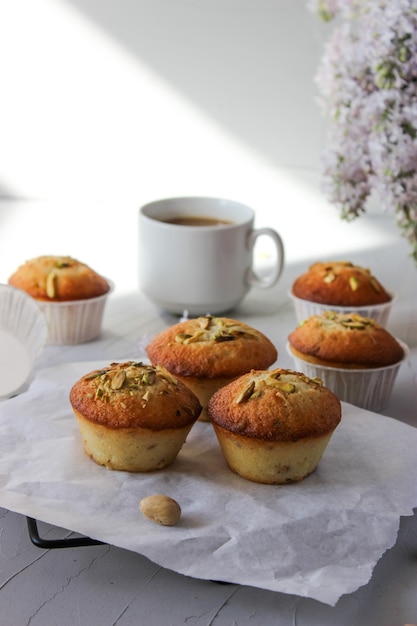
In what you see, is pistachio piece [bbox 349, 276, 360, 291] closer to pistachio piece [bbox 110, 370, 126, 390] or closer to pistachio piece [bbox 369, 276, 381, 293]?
pistachio piece [bbox 369, 276, 381, 293]

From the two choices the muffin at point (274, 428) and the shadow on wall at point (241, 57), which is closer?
the muffin at point (274, 428)

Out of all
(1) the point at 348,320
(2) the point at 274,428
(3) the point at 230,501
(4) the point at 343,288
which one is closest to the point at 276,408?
(2) the point at 274,428

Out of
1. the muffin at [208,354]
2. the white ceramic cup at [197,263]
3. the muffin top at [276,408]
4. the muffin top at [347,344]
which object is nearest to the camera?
the muffin top at [276,408]

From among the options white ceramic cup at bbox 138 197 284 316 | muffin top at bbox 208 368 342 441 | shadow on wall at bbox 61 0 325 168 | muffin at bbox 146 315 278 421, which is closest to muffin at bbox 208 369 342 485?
muffin top at bbox 208 368 342 441

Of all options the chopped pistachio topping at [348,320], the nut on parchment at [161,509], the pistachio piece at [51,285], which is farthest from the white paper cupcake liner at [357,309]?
the nut on parchment at [161,509]

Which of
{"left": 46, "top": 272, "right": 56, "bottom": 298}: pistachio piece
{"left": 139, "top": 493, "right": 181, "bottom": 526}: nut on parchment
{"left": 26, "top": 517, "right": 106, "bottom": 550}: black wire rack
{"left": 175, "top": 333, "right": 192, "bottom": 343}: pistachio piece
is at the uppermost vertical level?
{"left": 175, "top": 333, "right": 192, "bottom": 343}: pistachio piece

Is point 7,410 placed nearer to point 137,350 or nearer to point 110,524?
point 110,524

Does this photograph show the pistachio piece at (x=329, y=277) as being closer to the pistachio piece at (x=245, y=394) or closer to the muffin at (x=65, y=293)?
the muffin at (x=65, y=293)
